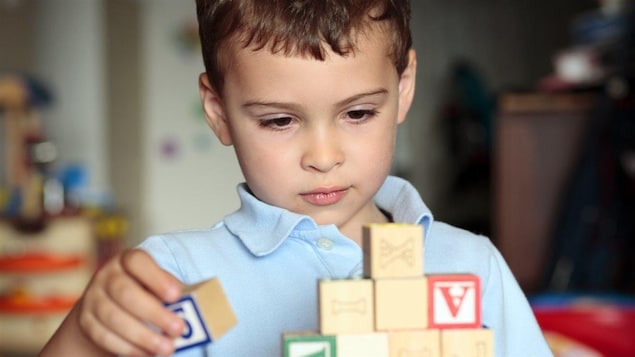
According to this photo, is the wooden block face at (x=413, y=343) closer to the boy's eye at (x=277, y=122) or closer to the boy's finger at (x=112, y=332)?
the boy's finger at (x=112, y=332)

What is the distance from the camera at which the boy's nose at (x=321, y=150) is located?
777 millimetres

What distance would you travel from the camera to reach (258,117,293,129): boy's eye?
31.3 inches

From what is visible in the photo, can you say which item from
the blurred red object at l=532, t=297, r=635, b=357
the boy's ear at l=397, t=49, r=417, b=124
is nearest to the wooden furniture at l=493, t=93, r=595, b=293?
the blurred red object at l=532, t=297, r=635, b=357

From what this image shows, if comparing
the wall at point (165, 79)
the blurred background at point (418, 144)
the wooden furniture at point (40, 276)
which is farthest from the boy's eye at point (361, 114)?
the wall at point (165, 79)

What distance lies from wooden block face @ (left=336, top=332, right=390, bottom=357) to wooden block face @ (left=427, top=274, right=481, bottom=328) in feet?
0.11

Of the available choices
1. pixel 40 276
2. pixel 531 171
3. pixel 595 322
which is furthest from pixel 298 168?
pixel 40 276

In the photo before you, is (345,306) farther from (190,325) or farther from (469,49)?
(469,49)

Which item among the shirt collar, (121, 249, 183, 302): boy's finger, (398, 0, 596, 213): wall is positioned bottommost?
(121, 249, 183, 302): boy's finger

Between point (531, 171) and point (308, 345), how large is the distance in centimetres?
213

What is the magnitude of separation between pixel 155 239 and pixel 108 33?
12.7ft

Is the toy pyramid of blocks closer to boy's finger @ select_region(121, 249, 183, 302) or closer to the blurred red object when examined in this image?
boy's finger @ select_region(121, 249, 183, 302)

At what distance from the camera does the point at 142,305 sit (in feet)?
2.06

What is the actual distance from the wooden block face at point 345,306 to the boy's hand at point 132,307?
0.10 meters

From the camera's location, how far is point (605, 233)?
2.46m
